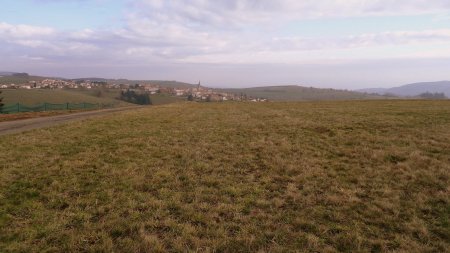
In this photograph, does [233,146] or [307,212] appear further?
[233,146]

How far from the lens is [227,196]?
26.7ft

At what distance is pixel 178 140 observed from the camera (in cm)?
1605

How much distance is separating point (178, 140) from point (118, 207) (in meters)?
A: 8.72

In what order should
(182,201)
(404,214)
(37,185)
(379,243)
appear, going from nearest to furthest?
(379,243) < (404,214) < (182,201) < (37,185)

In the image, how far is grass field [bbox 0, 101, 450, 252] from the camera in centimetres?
592

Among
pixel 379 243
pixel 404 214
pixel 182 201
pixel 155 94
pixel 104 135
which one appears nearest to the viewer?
pixel 379 243

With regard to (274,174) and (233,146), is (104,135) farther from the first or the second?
(274,174)

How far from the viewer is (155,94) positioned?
175250mm

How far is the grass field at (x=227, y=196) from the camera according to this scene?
19.4ft

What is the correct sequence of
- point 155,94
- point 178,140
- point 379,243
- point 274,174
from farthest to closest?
point 155,94 → point 178,140 → point 274,174 → point 379,243

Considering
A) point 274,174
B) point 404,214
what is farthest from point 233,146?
point 404,214

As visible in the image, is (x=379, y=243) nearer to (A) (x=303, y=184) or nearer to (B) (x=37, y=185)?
(A) (x=303, y=184)

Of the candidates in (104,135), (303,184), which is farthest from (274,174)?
(104,135)

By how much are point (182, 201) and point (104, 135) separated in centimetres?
1113
